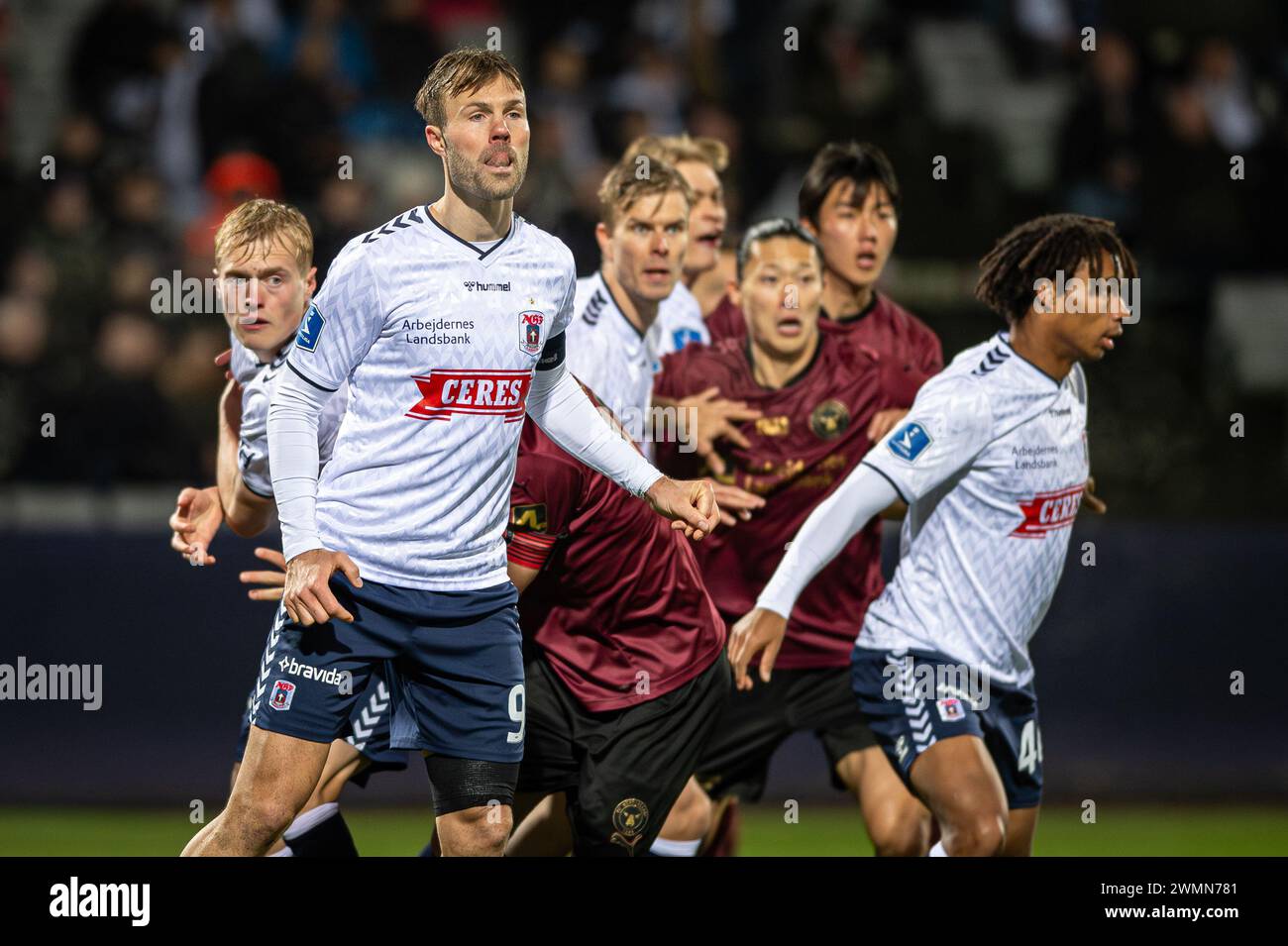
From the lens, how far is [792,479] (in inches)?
239

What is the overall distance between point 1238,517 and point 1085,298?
4.42m

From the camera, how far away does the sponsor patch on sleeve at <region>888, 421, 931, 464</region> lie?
5.06 metres

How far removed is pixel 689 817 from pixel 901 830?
0.69m

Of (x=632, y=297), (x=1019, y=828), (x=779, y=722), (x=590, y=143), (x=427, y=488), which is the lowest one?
(x=1019, y=828)

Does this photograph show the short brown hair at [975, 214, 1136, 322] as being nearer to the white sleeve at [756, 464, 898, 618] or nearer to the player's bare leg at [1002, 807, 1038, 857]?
the white sleeve at [756, 464, 898, 618]

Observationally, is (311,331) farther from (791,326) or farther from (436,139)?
(791,326)

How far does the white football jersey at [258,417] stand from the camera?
199 inches

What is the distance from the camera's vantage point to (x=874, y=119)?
11047 millimetres

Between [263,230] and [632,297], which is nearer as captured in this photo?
[263,230]

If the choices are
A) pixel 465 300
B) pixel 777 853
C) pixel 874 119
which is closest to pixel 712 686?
pixel 465 300

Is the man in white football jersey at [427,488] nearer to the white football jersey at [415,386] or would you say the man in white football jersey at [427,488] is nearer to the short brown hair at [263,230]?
the white football jersey at [415,386]

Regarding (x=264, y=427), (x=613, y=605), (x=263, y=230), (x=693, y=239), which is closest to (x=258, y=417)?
(x=264, y=427)

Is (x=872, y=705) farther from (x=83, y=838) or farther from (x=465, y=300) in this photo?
(x=83, y=838)

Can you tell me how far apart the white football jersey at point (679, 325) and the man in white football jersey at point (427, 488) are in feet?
6.40
